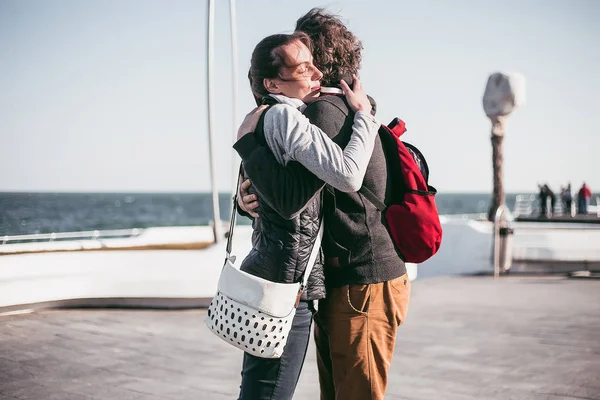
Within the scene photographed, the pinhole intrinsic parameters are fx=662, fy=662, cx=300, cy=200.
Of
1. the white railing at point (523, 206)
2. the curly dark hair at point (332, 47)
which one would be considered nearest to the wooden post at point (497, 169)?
the white railing at point (523, 206)

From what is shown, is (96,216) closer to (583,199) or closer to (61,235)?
(583,199)

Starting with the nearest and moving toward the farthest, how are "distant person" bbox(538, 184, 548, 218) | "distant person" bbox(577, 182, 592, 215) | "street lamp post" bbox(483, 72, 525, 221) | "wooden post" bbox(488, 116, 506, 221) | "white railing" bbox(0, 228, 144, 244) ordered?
"white railing" bbox(0, 228, 144, 244) < "street lamp post" bbox(483, 72, 525, 221) < "wooden post" bbox(488, 116, 506, 221) < "distant person" bbox(538, 184, 548, 218) < "distant person" bbox(577, 182, 592, 215)

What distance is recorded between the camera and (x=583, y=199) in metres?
28.2

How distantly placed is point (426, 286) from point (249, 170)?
8.57m

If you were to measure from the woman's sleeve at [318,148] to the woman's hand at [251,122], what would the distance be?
1.9 inches

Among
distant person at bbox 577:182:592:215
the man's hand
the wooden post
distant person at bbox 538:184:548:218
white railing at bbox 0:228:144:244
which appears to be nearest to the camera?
the man's hand

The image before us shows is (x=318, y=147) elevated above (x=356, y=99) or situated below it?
below

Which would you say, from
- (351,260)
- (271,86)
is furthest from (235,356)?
(271,86)

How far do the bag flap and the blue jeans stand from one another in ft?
0.37

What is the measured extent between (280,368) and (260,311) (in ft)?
0.71

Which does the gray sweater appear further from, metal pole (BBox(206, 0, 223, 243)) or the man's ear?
metal pole (BBox(206, 0, 223, 243))

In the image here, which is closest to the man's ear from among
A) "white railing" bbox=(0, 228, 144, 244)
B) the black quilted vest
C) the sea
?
the black quilted vest

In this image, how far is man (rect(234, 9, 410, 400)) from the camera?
1941 mm

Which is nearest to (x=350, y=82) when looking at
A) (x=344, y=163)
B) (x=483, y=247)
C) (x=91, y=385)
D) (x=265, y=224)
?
(x=344, y=163)
